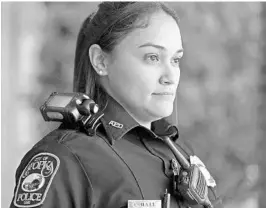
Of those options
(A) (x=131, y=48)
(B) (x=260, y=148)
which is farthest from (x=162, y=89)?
(B) (x=260, y=148)

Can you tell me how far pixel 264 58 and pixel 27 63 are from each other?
4.60ft

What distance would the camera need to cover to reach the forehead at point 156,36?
1449mm

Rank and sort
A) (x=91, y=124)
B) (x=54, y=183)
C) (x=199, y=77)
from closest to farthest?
(x=54, y=183) → (x=91, y=124) → (x=199, y=77)

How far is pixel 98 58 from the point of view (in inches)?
59.7

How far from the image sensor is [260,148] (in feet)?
10.1

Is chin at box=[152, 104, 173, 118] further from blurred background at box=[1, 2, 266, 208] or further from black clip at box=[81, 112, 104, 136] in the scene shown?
blurred background at box=[1, 2, 266, 208]

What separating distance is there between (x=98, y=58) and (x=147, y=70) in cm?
16

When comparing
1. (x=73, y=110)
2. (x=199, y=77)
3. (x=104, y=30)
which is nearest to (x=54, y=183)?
(x=73, y=110)

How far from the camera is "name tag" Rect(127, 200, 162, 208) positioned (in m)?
1.32

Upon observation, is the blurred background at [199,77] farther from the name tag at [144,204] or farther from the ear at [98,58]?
the name tag at [144,204]

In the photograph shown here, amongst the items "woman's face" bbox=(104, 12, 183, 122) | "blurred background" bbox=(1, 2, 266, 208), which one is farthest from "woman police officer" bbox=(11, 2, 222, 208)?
"blurred background" bbox=(1, 2, 266, 208)

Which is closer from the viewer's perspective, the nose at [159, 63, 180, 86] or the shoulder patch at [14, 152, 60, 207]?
the shoulder patch at [14, 152, 60, 207]

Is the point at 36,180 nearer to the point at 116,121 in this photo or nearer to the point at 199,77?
the point at 116,121

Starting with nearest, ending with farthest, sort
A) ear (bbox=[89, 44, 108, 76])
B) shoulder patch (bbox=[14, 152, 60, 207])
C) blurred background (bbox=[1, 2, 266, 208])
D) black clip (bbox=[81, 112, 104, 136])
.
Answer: shoulder patch (bbox=[14, 152, 60, 207])
black clip (bbox=[81, 112, 104, 136])
ear (bbox=[89, 44, 108, 76])
blurred background (bbox=[1, 2, 266, 208])
